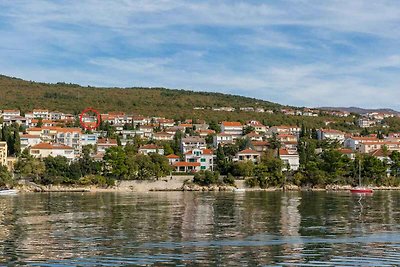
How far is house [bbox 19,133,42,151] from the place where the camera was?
64125 millimetres

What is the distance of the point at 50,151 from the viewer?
61156 mm

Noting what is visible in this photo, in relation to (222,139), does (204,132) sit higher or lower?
higher

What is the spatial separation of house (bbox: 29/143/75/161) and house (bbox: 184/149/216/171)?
11.6 meters

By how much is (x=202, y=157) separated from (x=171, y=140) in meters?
12.9

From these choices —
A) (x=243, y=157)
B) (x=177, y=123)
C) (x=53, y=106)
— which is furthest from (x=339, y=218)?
(x=53, y=106)

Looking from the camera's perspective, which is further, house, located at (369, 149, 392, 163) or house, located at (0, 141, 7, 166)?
house, located at (369, 149, 392, 163)

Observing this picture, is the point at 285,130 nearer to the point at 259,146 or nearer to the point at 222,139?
the point at 222,139

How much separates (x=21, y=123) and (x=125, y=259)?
6656 cm

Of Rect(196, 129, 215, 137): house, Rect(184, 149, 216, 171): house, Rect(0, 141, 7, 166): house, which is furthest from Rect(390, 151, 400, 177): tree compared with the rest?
Rect(0, 141, 7, 166): house

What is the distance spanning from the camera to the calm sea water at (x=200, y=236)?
15.4 meters

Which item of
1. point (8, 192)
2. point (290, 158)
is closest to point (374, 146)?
point (290, 158)

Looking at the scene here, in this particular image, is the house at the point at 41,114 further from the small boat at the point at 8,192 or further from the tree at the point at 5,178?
the small boat at the point at 8,192

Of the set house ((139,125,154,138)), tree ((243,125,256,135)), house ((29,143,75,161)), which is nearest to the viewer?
house ((29,143,75,161))

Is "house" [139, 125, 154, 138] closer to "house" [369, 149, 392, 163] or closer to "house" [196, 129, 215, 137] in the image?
"house" [196, 129, 215, 137]
